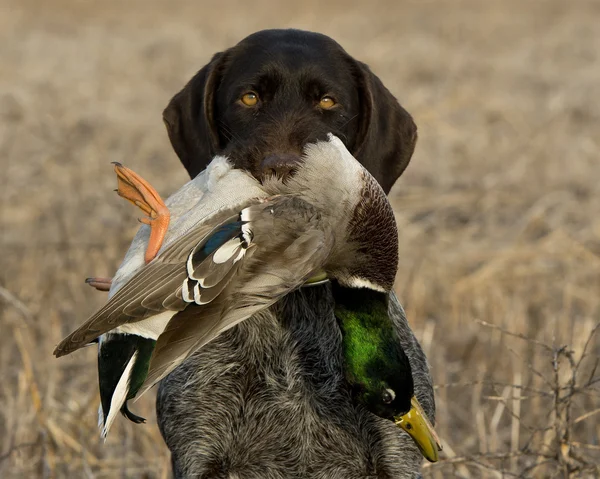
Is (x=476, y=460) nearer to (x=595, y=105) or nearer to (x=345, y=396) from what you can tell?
(x=345, y=396)

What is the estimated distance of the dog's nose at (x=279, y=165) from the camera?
11.1 ft

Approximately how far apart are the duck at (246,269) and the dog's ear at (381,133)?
869 millimetres

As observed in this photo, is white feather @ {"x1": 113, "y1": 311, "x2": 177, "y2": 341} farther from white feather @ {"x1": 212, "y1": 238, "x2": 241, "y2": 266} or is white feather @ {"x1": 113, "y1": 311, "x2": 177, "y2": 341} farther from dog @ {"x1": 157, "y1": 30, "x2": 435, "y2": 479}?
dog @ {"x1": 157, "y1": 30, "x2": 435, "y2": 479}

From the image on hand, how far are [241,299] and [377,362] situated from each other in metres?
0.54

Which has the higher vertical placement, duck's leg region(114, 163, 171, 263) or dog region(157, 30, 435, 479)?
duck's leg region(114, 163, 171, 263)

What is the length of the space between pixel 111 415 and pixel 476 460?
1.65 m

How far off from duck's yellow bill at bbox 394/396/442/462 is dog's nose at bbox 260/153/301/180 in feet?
2.48

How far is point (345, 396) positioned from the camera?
3.86 metres

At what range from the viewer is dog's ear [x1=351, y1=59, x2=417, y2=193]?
13.9ft

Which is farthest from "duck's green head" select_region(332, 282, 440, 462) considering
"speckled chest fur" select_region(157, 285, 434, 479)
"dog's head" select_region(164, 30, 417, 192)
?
"dog's head" select_region(164, 30, 417, 192)

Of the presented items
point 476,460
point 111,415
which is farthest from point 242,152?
point 476,460

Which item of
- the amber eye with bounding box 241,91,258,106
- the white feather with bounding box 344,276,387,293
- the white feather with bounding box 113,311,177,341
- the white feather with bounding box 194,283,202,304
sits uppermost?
the white feather with bounding box 194,283,202,304

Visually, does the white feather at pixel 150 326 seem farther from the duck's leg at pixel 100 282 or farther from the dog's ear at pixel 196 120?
the dog's ear at pixel 196 120

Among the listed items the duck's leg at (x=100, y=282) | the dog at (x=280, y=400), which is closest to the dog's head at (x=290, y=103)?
the dog at (x=280, y=400)
